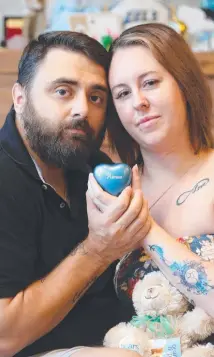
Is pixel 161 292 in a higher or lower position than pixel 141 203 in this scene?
lower

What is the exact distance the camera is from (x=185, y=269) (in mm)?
1034

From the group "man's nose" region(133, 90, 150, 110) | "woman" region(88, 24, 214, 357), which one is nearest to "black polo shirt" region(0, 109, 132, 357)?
"woman" region(88, 24, 214, 357)

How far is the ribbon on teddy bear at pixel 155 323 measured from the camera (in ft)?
3.50

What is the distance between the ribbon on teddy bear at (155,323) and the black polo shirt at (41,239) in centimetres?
10

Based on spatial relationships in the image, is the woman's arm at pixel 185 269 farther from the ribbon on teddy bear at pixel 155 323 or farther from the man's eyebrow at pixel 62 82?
the man's eyebrow at pixel 62 82

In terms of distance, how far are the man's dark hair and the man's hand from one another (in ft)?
1.09

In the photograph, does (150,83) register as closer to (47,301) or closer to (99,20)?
(47,301)

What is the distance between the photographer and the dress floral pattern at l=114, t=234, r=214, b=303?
109 centimetres

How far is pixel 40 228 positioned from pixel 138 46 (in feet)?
1.57

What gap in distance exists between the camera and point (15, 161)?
1.16 meters

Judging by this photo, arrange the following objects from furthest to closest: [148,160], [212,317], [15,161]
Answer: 1. [148,160]
2. [15,161]
3. [212,317]

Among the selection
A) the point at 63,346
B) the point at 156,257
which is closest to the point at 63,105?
the point at 156,257

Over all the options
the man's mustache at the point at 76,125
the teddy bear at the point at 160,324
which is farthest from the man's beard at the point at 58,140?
the teddy bear at the point at 160,324

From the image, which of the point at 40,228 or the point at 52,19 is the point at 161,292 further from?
the point at 52,19
